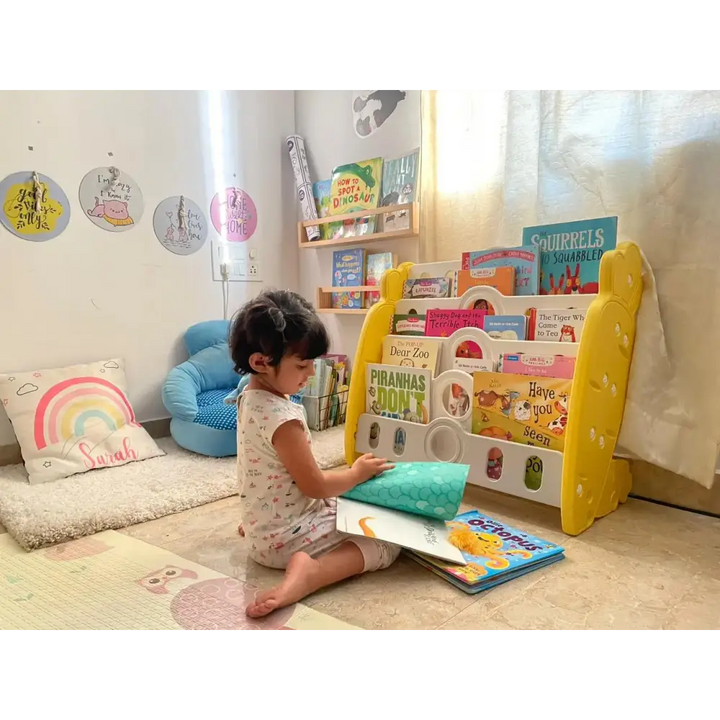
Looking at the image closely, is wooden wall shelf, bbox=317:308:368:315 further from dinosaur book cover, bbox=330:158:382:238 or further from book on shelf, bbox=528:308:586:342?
book on shelf, bbox=528:308:586:342

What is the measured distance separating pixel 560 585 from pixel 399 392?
0.67m

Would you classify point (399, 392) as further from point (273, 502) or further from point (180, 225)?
point (180, 225)

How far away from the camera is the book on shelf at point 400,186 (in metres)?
1.96

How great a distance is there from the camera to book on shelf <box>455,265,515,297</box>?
1404 mm

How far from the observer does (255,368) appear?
1017 mm

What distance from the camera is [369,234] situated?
6.84ft

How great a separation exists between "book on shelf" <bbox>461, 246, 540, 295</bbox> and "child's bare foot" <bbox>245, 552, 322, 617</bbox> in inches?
33.0

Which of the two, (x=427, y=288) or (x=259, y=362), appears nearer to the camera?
(x=259, y=362)

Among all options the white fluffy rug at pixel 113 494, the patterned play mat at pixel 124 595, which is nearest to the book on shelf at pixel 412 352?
the white fluffy rug at pixel 113 494

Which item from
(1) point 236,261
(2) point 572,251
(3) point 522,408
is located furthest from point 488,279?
(1) point 236,261

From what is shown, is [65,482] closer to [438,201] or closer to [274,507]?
[274,507]

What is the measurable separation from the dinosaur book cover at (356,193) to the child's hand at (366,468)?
119 centimetres

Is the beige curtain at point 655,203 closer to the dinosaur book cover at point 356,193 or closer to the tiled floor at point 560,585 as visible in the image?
the tiled floor at point 560,585
